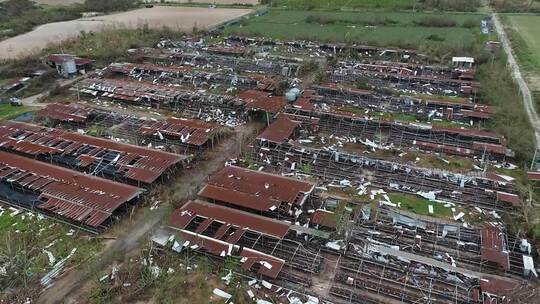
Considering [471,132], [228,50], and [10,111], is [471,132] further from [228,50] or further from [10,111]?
[10,111]

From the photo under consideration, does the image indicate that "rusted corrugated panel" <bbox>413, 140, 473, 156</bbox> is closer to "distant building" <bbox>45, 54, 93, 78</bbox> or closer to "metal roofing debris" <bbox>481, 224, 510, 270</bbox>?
"metal roofing debris" <bbox>481, 224, 510, 270</bbox>

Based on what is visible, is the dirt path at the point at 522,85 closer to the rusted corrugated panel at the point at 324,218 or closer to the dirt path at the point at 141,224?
the rusted corrugated panel at the point at 324,218

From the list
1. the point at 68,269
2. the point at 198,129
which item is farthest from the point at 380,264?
the point at 198,129

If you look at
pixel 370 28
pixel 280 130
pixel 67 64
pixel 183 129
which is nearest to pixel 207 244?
pixel 280 130

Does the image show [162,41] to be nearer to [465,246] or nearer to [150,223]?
[150,223]

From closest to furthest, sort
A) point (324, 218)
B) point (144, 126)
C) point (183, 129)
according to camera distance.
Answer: point (324, 218), point (183, 129), point (144, 126)
